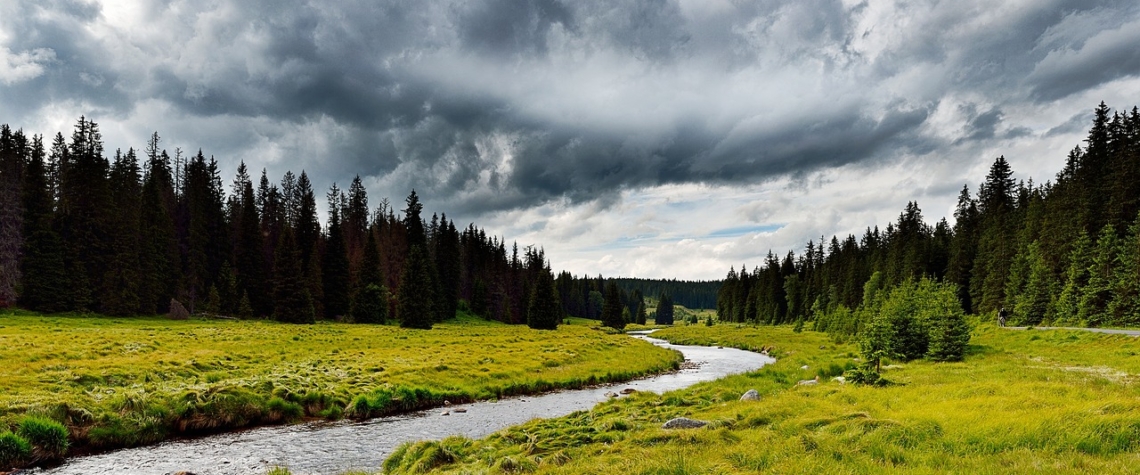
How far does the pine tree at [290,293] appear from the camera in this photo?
6506cm

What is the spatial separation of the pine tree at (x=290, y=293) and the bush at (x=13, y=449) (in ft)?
179

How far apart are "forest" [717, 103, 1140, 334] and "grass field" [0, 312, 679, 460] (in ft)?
94.7

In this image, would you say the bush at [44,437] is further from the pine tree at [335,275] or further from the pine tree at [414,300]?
the pine tree at [335,275]

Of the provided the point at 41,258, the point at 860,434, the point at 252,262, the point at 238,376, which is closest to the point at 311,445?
the point at 238,376

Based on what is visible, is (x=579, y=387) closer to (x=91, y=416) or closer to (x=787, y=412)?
(x=787, y=412)

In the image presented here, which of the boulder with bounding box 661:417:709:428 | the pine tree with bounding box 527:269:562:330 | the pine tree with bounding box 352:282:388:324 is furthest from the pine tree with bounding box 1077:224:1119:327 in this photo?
the pine tree with bounding box 352:282:388:324

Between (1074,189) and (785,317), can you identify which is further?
(785,317)

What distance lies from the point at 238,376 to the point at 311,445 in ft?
34.9

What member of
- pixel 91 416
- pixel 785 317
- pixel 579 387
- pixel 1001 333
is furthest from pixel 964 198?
pixel 91 416

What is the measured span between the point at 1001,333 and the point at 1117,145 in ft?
110

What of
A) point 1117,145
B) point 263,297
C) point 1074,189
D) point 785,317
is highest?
point 1117,145

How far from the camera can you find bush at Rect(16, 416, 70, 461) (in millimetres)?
14656

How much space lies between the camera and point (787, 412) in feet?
45.6

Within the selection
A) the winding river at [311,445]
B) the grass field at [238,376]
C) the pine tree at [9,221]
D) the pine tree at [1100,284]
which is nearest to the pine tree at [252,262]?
the pine tree at [9,221]
